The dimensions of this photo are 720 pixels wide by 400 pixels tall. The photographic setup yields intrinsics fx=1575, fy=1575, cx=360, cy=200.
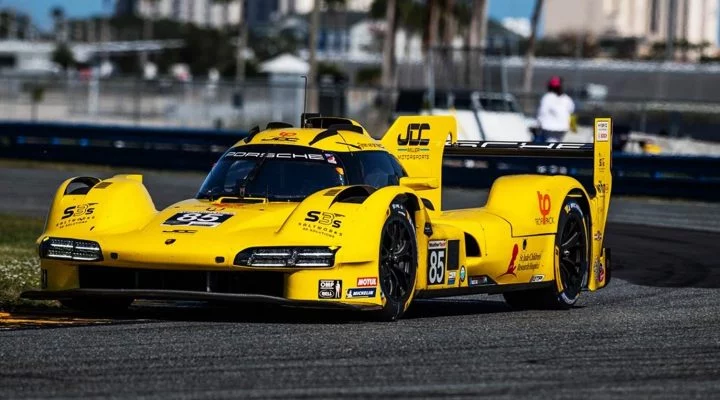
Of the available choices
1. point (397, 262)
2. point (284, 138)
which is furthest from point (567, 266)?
point (284, 138)

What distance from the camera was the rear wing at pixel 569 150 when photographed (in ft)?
38.9

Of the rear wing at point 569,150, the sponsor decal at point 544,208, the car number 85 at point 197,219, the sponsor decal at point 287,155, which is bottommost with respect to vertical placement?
the sponsor decal at point 544,208

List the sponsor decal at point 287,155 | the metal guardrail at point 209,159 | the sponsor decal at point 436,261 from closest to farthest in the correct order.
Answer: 1. the sponsor decal at point 436,261
2. the sponsor decal at point 287,155
3. the metal guardrail at point 209,159

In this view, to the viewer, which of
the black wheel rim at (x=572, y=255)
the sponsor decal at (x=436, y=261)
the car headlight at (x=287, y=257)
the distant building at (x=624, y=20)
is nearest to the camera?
the car headlight at (x=287, y=257)

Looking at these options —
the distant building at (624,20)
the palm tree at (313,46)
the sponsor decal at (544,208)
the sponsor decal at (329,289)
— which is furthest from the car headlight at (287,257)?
the distant building at (624,20)

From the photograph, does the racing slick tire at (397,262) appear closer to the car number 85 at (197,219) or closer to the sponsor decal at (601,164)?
the car number 85 at (197,219)

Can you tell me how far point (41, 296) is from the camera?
954 centimetres

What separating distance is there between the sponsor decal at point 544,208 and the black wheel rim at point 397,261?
1.51 metres

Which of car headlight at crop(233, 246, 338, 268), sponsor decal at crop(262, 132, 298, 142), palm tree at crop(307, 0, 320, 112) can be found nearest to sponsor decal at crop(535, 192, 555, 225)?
sponsor decal at crop(262, 132, 298, 142)

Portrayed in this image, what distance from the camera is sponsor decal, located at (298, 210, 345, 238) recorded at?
921 centimetres

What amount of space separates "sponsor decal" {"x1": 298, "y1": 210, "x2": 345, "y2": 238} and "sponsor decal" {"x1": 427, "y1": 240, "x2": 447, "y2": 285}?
0.90 meters

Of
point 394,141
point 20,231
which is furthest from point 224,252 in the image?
point 20,231

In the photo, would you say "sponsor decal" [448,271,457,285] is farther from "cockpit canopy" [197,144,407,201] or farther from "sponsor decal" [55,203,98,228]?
"sponsor decal" [55,203,98,228]

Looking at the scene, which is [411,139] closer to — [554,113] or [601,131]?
[601,131]
